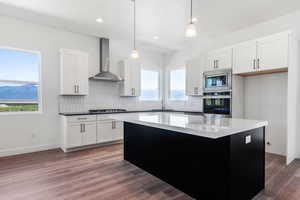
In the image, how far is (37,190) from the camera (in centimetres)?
233

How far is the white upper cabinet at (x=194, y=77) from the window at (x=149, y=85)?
60.6 inches

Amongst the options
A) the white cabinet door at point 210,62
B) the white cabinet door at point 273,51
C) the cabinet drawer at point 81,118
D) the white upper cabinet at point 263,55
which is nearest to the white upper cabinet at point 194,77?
the white cabinet door at point 210,62

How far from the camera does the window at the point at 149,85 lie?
609 cm

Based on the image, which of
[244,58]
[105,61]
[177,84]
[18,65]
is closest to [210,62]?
[244,58]

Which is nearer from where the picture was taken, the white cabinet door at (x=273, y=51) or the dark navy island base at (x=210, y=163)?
the dark navy island base at (x=210, y=163)

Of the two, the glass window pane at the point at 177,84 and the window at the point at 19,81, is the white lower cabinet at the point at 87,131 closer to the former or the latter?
the window at the point at 19,81

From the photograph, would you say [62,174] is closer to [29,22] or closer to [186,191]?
[186,191]

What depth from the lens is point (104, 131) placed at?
449cm

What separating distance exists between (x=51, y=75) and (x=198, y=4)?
3680mm

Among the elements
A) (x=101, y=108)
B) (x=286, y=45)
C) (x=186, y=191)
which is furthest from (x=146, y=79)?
(x=186, y=191)

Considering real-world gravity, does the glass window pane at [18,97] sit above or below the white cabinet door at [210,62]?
below

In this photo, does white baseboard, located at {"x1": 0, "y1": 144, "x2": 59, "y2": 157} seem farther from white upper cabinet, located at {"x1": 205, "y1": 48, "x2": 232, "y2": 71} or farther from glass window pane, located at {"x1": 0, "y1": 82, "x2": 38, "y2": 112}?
white upper cabinet, located at {"x1": 205, "y1": 48, "x2": 232, "y2": 71}

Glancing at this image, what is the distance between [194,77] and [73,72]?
10.8 feet

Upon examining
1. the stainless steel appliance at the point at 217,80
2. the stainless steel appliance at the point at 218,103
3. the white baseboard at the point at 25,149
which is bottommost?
the white baseboard at the point at 25,149
